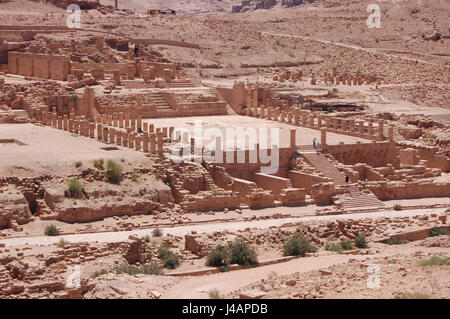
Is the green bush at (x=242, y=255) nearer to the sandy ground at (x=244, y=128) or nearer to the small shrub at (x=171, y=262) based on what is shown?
the small shrub at (x=171, y=262)

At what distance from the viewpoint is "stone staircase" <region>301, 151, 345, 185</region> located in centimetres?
3919

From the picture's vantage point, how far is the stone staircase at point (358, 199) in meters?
36.9

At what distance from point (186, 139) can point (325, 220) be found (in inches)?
418

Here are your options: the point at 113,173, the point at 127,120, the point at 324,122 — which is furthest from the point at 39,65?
the point at 113,173

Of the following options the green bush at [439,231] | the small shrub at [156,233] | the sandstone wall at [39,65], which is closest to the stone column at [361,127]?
the green bush at [439,231]

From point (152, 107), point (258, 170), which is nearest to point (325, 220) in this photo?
point (258, 170)

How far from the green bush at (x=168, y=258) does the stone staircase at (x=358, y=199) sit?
10.2 metres

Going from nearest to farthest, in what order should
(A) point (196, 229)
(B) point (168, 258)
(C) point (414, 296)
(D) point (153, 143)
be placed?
(C) point (414, 296) < (B) point (168, 258) < (A) point (196, 229) < (D) point (153, 143)

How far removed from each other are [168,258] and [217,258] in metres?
1.65

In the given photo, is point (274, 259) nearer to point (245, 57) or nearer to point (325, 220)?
point (325, 220)

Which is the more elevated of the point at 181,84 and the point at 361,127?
the point at 181,84

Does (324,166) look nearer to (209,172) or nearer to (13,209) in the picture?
(209,172)

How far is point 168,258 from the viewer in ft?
91.8

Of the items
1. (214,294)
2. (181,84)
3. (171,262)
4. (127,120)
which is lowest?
(171,262)
